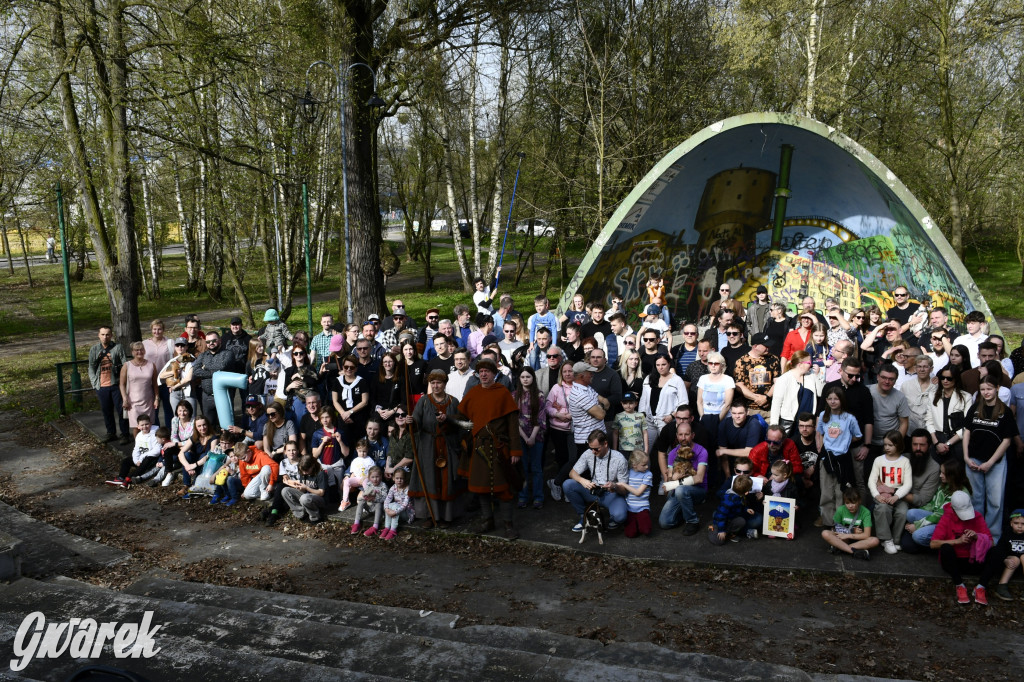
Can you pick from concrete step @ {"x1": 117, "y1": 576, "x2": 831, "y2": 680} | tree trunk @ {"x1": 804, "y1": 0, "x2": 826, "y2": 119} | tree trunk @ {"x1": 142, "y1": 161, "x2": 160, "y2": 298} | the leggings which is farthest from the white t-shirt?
tree trunk @ {"x1": 142, "y1": 161, "x2": 160, "y2": 298}

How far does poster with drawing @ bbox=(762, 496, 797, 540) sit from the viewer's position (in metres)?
7.33

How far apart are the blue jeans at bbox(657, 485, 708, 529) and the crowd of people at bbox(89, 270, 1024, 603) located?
0.01 metres

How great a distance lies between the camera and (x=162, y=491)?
9883 mm

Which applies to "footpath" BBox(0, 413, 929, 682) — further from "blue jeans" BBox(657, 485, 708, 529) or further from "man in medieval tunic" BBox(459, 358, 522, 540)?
"man in medieval tunic" BBox(459, 358, 522, 540)

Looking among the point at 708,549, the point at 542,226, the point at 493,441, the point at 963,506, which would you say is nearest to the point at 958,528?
the point at 963,506

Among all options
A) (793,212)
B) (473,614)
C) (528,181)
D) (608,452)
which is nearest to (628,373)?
(608,452)

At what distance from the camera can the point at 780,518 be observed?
24.2 ft

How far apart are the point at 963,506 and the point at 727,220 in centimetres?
901

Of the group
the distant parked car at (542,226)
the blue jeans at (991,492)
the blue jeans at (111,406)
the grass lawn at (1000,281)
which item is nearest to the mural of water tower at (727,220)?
the blue jeans at (991,492)

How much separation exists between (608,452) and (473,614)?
7.38 feet

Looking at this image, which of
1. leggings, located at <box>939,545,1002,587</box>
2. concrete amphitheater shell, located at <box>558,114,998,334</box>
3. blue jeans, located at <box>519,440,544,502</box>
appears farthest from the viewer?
concrete amphitheater shell, located at <box>558,114,998,334</box>

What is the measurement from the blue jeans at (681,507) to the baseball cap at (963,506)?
7.29ft

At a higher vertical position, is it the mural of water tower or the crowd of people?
the mural of water tower

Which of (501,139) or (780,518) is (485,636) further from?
(501,139)
